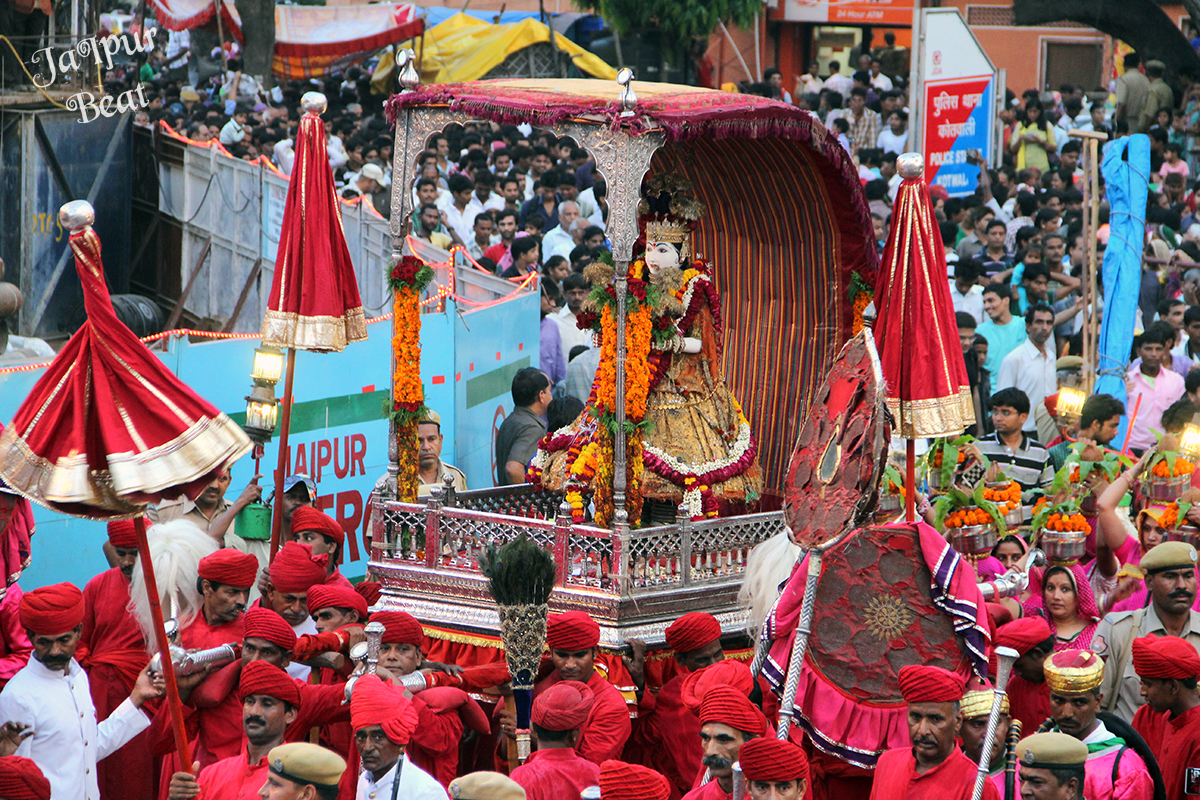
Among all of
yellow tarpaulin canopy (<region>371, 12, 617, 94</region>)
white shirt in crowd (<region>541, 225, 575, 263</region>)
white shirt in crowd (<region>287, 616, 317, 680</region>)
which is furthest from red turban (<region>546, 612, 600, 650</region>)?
yellow tarpaulin canopy (<region>371, 12, 617, 94</region>)

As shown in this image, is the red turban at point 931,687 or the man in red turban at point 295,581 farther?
the man in red turban at point 295,581

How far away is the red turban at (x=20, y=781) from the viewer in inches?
202

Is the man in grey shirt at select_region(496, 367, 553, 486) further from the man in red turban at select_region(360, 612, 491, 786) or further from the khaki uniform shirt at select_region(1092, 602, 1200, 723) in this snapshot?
the khaki uniform shirt at select_region(1092, 602, 1200, 723)

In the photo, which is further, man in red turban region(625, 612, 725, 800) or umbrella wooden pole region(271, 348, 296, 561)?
umbrella wooden pole region(271, 348, 296, 561)

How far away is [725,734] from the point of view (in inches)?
209

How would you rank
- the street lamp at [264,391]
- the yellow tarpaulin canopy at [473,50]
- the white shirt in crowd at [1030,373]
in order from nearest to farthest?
1. the street lamp at [264,391]
2. the white shirt in crowd at [1030,373]
3. the yellow tarpaulin canopy at [473,50]

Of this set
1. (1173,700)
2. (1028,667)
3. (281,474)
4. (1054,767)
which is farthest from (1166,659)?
(281,474)

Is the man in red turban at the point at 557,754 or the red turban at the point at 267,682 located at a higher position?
the red turban at the point at 267,682

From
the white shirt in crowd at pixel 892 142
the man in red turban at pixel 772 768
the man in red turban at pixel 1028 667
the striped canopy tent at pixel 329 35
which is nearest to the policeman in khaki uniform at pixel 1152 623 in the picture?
the man in red turban at pixel 1028 667

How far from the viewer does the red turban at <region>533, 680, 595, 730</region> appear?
5746mm

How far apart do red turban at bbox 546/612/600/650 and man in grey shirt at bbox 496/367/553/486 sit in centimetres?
321

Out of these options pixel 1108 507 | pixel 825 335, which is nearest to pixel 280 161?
pixel 825 335

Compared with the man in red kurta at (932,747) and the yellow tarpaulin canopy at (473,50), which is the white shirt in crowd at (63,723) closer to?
the man in red kurta at (932,747)

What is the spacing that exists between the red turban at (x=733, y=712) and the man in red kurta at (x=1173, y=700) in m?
1.39
